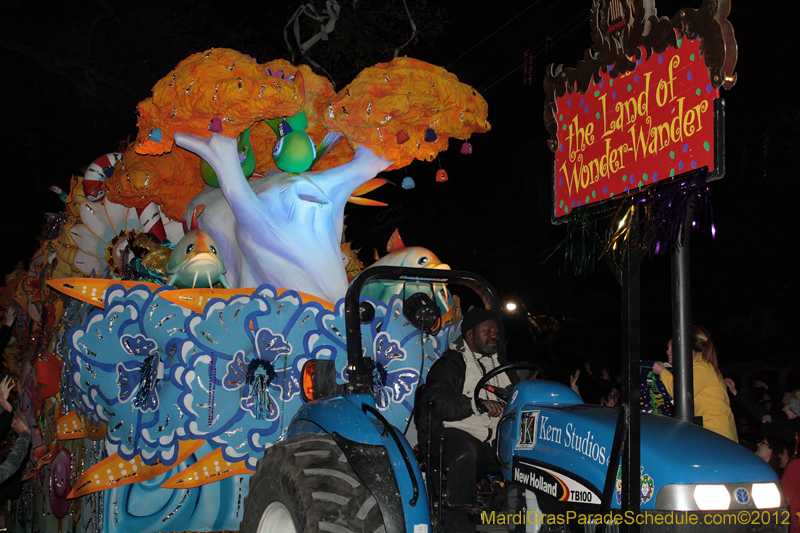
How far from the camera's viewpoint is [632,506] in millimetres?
2600

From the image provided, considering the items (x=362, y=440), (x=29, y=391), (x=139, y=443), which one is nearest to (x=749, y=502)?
(x=362, y=440)

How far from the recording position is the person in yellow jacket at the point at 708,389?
193 inches

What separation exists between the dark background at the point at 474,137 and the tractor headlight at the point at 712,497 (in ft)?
20.5

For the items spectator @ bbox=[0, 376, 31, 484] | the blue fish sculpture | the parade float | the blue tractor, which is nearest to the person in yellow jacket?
the blue tractor

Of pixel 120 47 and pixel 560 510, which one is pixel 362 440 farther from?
pixel 120 47

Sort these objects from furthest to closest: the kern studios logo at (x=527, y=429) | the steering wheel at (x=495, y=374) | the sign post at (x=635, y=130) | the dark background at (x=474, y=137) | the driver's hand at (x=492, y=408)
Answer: the dark background at (x=474, y=137) → the steering wheel at (x=495, y=374) → the driver's hand at (x=492, y=408) → the kern studios logo at (x=527, y=429) → the sign post at (x=635, y=130)

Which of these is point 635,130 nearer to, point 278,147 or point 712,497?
point 712,497

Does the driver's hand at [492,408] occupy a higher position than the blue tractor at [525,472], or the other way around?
the driver's hand at [492,408]

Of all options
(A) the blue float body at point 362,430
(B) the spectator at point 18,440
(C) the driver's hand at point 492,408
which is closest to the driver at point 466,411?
(C) the driver's hand at point 492,408

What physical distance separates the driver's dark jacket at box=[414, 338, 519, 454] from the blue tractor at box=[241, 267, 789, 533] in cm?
21

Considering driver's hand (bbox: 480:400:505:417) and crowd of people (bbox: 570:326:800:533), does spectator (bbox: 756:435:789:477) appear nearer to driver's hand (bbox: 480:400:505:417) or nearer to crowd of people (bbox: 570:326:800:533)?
crowd of people (bbox: 570:326:800:533)

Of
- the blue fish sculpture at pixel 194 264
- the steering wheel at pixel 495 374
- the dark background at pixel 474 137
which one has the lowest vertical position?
the steering wheel at pixel 495 374

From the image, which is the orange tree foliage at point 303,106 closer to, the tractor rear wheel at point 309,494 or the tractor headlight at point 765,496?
the tractor rear wheel at point 309,494

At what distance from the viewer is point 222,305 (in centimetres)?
501
